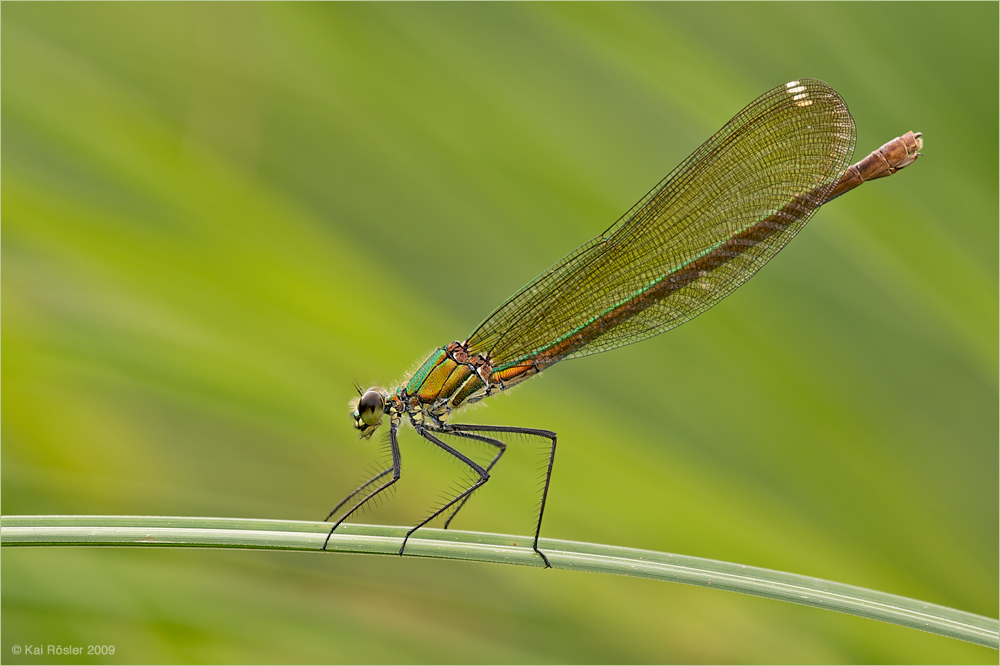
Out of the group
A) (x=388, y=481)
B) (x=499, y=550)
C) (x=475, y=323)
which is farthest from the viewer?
(x=475, y=323)

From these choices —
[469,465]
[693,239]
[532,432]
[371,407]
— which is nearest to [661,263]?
[693,239]

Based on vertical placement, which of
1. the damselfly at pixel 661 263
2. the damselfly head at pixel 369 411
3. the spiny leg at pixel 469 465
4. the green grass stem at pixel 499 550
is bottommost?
the green grass stem at pixel 499 550

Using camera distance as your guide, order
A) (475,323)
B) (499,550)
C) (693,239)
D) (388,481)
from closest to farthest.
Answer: (499,550) → (388,481) → (693,239) → (475,323)

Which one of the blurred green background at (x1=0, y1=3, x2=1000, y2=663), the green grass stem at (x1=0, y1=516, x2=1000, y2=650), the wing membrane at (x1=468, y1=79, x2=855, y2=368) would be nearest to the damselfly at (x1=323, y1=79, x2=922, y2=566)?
the wing membrane at (x1=468, y1=79, x2=855, y2=368)

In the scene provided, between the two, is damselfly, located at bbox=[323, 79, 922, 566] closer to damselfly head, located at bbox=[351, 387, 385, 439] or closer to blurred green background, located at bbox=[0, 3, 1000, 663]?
damselfly head, located at bbox=[351, 387, 385, 439]

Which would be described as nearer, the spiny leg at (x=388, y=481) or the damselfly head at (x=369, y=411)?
the spiny leg at (x=388, y=481)

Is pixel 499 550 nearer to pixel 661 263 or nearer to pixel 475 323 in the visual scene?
pixel 661 263

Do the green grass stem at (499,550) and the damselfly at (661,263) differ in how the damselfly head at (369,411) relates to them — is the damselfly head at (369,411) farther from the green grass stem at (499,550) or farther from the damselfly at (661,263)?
Answer: the green grass stem at (499,550)

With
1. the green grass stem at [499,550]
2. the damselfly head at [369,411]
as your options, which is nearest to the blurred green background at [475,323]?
the damselfly head at [369,411]
